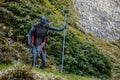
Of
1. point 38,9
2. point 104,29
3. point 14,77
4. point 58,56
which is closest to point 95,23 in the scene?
point 104,29

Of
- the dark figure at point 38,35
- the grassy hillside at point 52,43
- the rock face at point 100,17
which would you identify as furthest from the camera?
the rock face at point 100,17

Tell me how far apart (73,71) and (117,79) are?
155 inches

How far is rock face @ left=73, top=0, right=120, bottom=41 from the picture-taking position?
32.1 m

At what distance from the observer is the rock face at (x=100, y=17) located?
32072 millimetres

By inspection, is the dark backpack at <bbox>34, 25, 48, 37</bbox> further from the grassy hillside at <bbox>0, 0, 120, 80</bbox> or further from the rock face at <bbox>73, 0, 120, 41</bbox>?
the rock face at <bbox>73, 0, 120, 41</bbox>

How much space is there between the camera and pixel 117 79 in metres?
21.6

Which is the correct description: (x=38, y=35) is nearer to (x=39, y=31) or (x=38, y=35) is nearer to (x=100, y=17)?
(x=39, y=31)

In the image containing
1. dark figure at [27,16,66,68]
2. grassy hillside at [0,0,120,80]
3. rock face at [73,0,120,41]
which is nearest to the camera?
dark figure at [27,16,66,68]

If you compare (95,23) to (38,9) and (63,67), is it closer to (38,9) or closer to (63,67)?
(38,9)

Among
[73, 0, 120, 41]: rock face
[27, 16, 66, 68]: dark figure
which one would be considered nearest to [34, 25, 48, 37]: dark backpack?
[27, 16, 66, 68]: dark figure

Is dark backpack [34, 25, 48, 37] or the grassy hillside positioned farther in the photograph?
the grassy hillside

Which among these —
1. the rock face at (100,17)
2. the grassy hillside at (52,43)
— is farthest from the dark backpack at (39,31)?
the rock face at (100,17)

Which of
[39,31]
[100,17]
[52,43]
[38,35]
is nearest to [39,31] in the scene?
[39,31]

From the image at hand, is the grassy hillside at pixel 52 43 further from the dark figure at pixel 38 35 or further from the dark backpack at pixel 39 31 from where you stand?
the dark backpack at pixel 39 31
